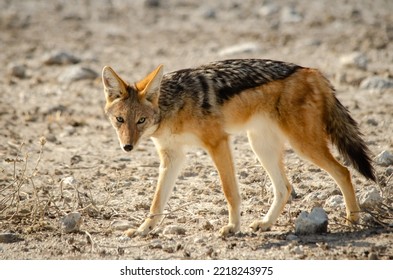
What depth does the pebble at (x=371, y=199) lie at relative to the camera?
7719mm

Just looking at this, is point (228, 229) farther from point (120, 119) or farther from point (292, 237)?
point (120, 119)

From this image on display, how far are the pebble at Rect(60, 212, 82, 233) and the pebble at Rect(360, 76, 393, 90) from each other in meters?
7.54

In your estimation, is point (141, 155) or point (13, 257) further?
point (141, 155)

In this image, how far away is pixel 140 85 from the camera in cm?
782

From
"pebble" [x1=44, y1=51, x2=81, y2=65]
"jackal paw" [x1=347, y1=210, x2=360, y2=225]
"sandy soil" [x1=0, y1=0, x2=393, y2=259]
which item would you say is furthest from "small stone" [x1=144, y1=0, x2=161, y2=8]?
"jackal paw" [x1=347, y1=210, x2=360, y2=225]

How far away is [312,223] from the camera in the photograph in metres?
7.24

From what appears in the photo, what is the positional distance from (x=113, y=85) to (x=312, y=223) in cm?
240

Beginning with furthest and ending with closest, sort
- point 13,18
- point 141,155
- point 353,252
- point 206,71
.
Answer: point 13,18 < point 141,155 < point 206,71 < point 353,252

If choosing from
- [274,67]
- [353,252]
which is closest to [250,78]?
[274,67]

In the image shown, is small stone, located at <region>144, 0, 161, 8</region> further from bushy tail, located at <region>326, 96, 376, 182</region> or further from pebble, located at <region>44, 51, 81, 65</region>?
bushy tail, located at <region>326, 96, 376, 182</region>

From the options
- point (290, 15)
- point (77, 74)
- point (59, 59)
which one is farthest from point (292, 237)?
point (290, 15)

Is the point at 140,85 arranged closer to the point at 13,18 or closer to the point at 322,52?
the point at 322,52

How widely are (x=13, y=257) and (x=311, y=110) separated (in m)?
3.20

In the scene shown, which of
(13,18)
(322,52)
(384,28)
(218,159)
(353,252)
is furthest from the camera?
(13,18)
